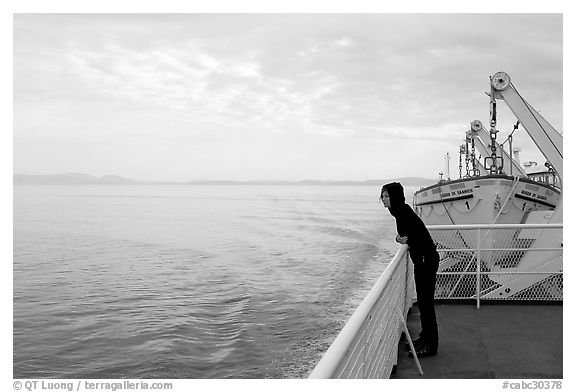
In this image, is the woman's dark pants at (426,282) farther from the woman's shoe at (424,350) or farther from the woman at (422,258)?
the woman's shoe at (424,350)

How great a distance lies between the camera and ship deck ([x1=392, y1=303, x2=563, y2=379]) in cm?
455

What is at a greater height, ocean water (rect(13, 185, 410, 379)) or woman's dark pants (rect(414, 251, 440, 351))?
woman's dark pants (rect(414, 251, 440, 351))

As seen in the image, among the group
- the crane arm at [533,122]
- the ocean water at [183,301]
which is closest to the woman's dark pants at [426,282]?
the ocean water at [183,301]

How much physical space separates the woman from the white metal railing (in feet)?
0.63

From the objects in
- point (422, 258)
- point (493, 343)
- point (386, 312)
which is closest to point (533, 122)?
point (493, 343)

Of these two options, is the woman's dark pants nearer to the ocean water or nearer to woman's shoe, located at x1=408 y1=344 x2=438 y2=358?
woman's shoe, located at x1=408 y1=344 x2=438 y2=358

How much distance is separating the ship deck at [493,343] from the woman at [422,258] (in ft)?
0.56

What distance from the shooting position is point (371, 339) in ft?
10.8

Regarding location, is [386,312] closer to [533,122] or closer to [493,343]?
[493,343]

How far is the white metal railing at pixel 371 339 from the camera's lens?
2.15m

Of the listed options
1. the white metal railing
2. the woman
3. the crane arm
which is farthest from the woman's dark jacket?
the crane arm
